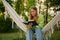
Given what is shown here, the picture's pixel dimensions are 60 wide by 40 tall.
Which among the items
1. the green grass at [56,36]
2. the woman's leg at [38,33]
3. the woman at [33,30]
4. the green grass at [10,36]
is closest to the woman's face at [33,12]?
the woman at [33,30]

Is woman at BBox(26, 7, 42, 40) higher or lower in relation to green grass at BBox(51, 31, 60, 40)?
higher

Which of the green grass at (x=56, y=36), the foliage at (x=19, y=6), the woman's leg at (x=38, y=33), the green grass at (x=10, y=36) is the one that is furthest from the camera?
the green grass at (x=10, y=36)

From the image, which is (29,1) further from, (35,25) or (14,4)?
(35,25)

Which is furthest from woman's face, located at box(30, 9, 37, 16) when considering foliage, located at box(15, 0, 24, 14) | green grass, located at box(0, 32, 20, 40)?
green grass, located at box(0, 32, 20, 40)

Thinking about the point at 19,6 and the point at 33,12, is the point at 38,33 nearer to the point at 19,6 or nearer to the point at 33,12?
the point at 33,12

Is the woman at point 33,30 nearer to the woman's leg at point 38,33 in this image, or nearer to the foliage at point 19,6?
the woman's leg at point 38,33

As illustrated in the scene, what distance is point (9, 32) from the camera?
211 inches

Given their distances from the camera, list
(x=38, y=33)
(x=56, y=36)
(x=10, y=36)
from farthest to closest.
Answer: (x=10, y=36), (x=56, y=36), (x=38, y=33)

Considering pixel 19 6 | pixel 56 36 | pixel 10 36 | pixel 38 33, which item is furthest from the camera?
pixel 10 36

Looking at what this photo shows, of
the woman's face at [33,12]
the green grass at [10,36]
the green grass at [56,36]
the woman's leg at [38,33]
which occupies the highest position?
the woman's face at [33,12]

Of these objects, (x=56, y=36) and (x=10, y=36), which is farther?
(x=10, y=36)

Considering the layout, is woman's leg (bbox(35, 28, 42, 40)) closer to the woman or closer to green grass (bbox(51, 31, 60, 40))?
the woman

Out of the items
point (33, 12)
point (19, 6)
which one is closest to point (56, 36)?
point (19, 6)

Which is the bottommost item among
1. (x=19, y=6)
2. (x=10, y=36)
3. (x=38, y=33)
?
(x=10, y=36)
